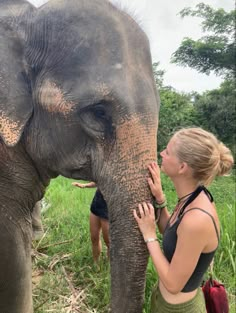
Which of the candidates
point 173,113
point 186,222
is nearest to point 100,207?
point 186,222

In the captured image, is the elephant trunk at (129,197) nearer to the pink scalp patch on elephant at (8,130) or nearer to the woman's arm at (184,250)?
the woman's arm at (184,250)

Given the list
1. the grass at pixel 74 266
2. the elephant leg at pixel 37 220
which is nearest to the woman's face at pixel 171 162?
the elephant leg at pixel 37 220

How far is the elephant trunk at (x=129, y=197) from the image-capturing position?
1.55m

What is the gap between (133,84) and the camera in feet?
5.19

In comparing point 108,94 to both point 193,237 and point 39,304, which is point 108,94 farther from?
point 39,304

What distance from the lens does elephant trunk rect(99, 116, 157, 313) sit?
1548mm

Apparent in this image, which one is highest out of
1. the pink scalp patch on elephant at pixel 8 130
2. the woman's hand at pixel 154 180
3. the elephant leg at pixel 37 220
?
the woman's hand at pixel 154 180

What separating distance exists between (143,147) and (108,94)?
20 cm

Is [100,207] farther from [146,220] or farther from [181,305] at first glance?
A: [146,220]

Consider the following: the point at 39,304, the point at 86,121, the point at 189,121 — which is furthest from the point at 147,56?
the point at 189,121

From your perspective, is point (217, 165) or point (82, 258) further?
point (82, 258)

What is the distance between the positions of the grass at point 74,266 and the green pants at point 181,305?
3.00 feet

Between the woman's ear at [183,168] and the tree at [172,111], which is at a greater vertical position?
the woman's ear at [183,168]

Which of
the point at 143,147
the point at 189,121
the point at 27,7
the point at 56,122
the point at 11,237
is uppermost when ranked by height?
the point at 27,7
